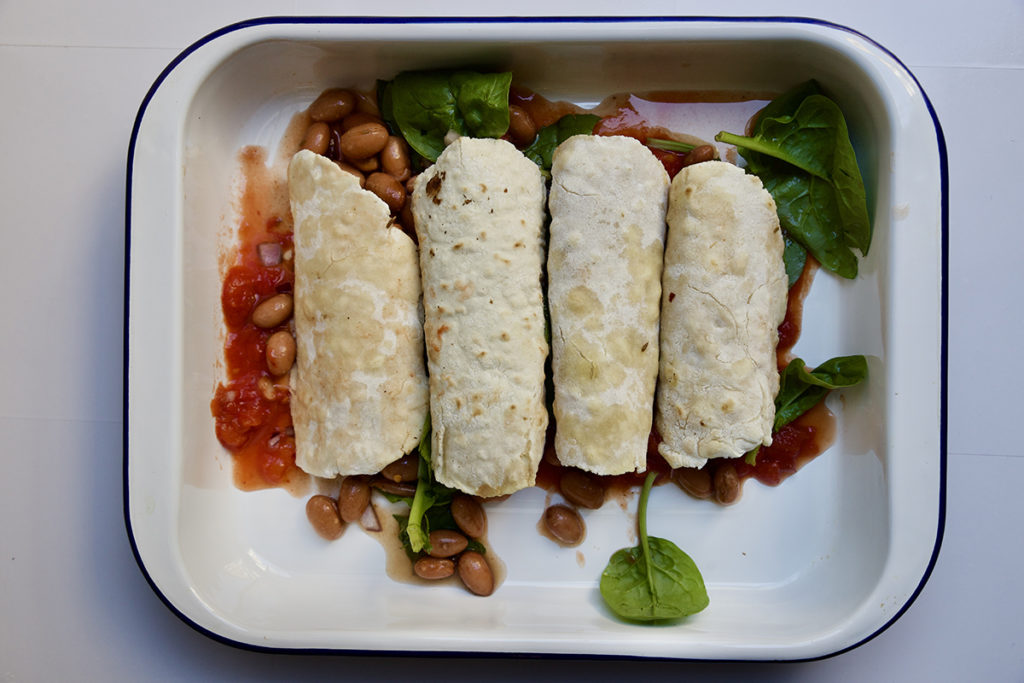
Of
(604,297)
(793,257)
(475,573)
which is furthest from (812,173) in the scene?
(475,573)

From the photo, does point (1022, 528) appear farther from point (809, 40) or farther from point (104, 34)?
point (104, 34)

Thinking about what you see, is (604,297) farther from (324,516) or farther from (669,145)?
(324,516)

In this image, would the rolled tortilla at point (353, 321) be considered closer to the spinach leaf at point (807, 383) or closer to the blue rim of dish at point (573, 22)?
the blue rim of dish at point (573, 22)

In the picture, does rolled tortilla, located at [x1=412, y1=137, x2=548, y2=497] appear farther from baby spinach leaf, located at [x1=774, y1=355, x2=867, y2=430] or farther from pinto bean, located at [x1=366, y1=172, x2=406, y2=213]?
baby spinach leaf, located at [x1=774, y1=355, x2=867, y2=430]

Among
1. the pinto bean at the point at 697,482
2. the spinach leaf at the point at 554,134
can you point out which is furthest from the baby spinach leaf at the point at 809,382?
the spinach leaf at the point at 554,134

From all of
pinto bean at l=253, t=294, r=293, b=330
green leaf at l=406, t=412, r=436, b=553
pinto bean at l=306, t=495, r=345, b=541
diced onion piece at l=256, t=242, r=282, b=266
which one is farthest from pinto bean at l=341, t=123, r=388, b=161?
pinto bean at l=306, t=495, r=345, b=541

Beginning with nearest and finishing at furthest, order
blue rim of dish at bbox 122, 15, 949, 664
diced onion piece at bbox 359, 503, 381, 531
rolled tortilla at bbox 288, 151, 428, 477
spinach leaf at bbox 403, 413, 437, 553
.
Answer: blue rim of dish at bbox 122, 15, 949, 664 → rolled tortilla at bbox 288, 151, 428, 477 → spinach leaf at bbox 403, 413, 437, 553 → diced onion piece at bbox 359, 503, 381, 531
